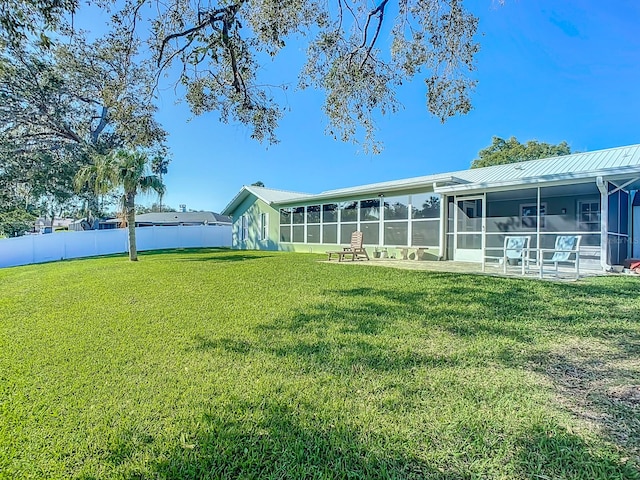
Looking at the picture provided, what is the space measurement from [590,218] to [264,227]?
622 inches

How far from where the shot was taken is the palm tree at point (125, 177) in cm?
1358

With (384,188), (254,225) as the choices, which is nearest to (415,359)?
(384,188)

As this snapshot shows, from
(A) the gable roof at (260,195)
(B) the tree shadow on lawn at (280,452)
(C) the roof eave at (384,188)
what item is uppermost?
(A) the gable roof at (260,195)

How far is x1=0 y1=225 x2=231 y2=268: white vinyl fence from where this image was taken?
1750cm

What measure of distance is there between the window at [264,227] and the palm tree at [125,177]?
7332mm

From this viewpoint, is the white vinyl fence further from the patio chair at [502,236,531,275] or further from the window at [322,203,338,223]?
the patio chair at [502,236,531,275]

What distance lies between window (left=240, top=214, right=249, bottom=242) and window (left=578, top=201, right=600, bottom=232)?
17473 mm

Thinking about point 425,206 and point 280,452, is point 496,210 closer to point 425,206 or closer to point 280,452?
point 425,206

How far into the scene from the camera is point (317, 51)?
6.71 m

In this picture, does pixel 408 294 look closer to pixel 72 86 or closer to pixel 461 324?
pixel 461 324

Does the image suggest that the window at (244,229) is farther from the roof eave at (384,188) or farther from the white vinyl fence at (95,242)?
the roof eave at (384,188)

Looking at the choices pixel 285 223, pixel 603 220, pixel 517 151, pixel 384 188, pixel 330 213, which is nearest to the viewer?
pixel 603 220

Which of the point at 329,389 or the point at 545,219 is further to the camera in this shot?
the point at 545,219

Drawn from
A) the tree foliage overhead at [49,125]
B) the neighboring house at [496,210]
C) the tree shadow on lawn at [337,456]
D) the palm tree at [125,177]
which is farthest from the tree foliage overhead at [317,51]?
the tree foliage overhead at [49,125]
